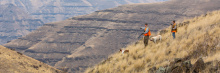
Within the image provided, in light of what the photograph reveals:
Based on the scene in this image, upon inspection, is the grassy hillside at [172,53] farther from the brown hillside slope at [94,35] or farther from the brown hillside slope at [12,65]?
the brown hillside slope at [94,35]

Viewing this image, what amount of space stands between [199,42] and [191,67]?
3.53 meters

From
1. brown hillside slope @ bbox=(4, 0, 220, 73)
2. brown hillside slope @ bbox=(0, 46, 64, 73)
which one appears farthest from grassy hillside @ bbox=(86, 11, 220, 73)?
brown hillside slope @ bbox=(4, 0, 220, 73)

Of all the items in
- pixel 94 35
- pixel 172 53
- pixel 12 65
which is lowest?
pixel 94 35

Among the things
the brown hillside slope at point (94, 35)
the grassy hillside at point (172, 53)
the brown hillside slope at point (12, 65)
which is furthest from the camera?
the brown hillside slope at point (94, 35)

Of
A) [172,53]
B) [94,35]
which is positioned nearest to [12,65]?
[172,53]

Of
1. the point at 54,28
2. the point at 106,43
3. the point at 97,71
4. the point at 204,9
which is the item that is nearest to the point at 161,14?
the point at 204,9

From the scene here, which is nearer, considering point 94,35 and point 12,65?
point 12,65

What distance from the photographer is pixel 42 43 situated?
178 meters

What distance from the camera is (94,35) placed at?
177625mm

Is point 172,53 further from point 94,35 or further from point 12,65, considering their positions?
point 94,35

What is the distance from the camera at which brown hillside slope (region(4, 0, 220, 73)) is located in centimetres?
14702

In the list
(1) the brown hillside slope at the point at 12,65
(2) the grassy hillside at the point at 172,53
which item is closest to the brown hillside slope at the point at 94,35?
(1) the brown hillside slope at the point at 12,65

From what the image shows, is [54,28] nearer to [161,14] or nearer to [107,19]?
[107,19]

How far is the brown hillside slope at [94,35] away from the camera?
147m
